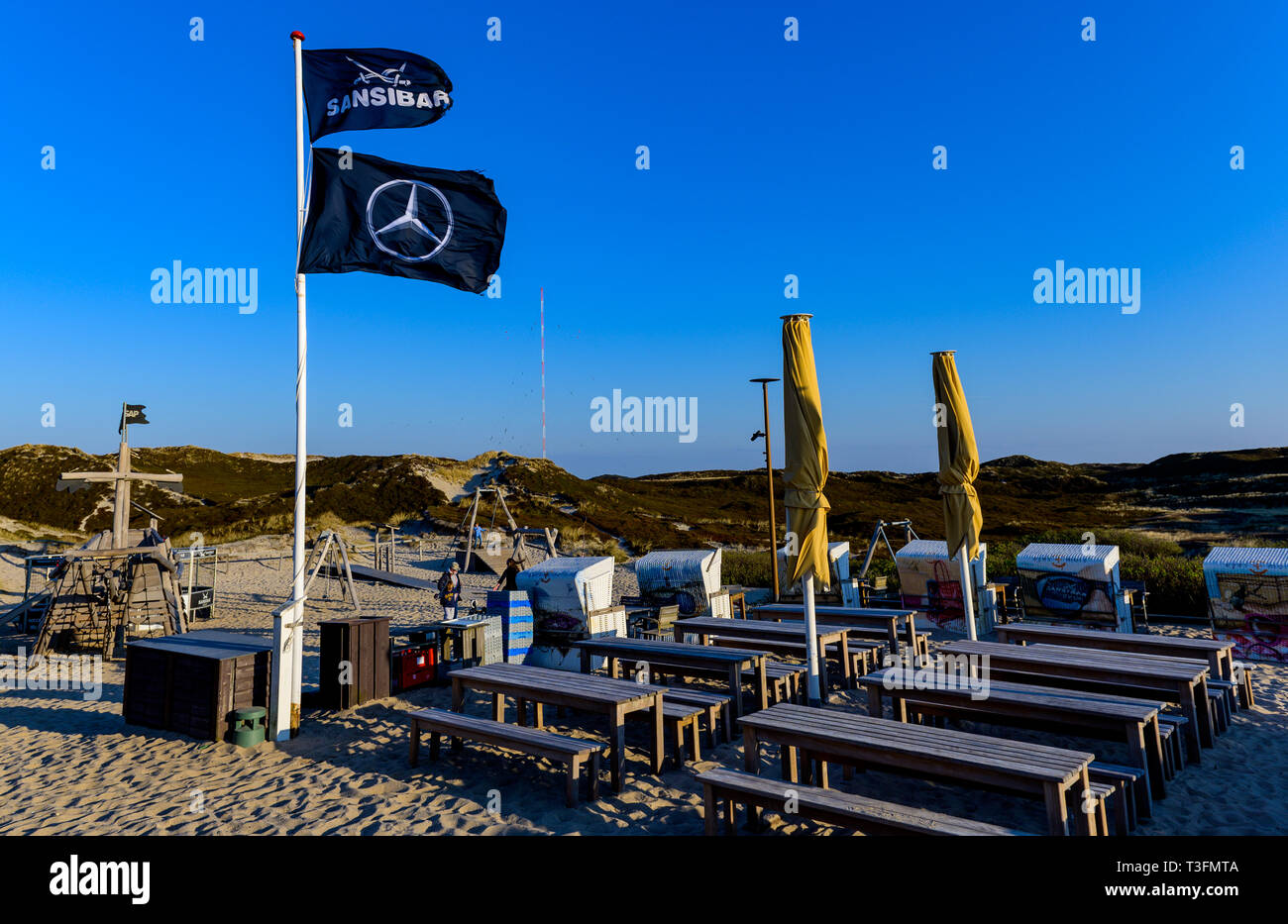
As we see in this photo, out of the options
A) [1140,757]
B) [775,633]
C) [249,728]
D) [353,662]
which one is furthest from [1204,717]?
[249,728]

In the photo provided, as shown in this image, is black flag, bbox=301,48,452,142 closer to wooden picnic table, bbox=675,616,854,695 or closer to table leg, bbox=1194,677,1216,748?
wooden picnic table, bbox=675,616,854,695

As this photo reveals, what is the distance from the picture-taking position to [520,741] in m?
6.36

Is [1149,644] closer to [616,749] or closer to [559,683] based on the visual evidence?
[616,749]

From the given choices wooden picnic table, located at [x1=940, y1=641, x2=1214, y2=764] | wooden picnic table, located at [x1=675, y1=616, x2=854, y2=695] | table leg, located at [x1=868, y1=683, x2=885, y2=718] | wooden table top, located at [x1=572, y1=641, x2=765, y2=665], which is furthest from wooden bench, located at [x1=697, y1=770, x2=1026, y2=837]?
wooden picnic table, located at [x1=675, y1=616, x2=854, y2=695]

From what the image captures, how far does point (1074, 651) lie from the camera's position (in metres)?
7.88

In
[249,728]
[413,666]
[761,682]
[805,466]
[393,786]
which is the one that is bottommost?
[393,786]

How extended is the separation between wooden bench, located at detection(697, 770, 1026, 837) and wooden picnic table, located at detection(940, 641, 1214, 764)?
123 inches

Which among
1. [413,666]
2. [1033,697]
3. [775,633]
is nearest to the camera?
[1033,697]

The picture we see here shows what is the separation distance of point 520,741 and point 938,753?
350 cm

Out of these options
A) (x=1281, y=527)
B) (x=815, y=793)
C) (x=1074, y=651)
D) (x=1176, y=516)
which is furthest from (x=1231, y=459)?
(x=815, y=793)

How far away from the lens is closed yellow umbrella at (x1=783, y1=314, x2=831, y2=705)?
7609 mm

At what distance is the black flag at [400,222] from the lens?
26.3 feet

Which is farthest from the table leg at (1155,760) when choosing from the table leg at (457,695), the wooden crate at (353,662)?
the wooden crate at (353,662)
